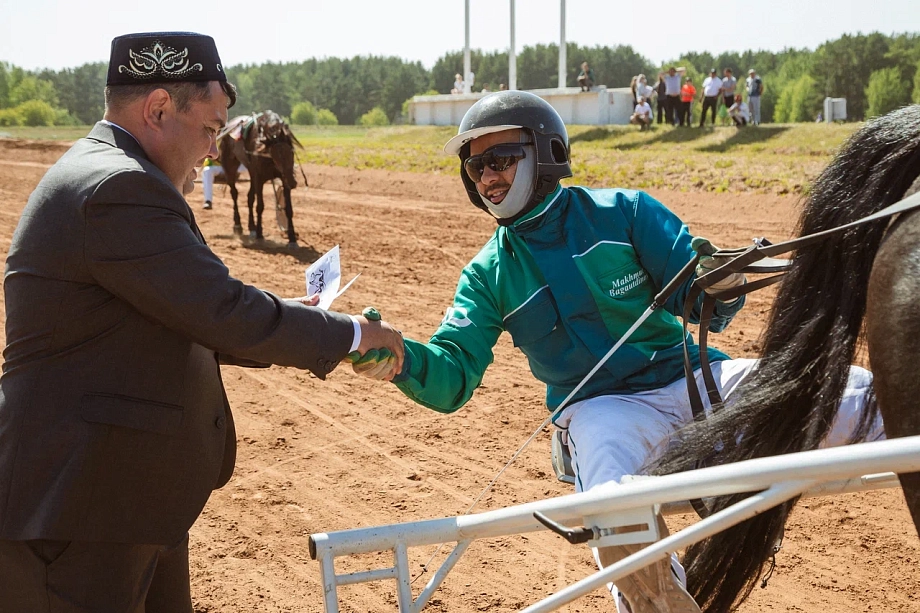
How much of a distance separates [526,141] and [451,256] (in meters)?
7.68

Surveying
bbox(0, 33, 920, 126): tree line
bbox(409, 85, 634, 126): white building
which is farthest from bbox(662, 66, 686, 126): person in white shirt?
bbox(0, 33, 920, 126): tree line

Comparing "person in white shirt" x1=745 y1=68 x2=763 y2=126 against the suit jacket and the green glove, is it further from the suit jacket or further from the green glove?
the suit jacket

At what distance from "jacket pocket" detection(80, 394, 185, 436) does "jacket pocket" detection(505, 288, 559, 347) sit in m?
1.38

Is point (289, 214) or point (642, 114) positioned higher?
point (642, 114)

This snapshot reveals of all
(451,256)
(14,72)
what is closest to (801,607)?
(451,256)

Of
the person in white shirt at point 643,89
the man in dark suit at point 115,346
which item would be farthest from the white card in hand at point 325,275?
the person in white shirt at point 643,89

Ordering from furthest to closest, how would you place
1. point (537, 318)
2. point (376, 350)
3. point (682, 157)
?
1. point (682, 157)
2. point (537, 318)
3. point (376, 350)

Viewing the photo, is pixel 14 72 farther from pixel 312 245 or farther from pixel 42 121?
pixel 312 245

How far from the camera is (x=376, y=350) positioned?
9.62 feet

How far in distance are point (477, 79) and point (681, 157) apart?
114 metres

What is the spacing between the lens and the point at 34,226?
7.67ft

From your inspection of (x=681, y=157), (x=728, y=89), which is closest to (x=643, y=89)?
(x=728, y=89)

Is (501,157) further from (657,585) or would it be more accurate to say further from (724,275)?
(657,585)

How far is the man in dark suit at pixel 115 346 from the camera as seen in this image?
7.51ft
